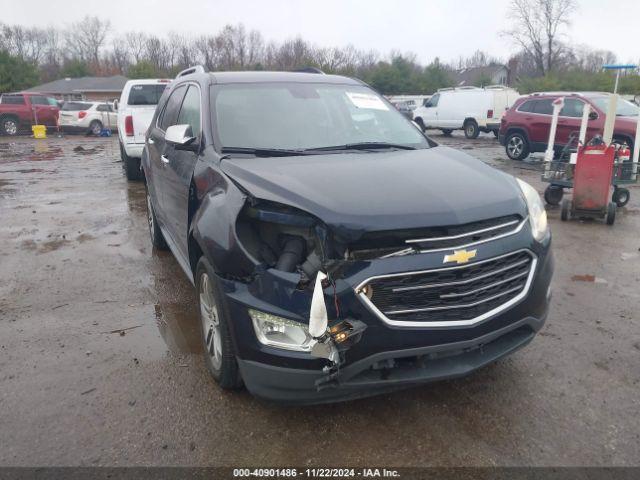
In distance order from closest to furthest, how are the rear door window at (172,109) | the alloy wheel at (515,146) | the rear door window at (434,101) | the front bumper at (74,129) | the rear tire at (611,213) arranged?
the rear door window at (172,109) < the rear tire at (611,213) < the alloy wheel at (515,146) < the rear door window at (434,101) < the front bumper at (74,129)

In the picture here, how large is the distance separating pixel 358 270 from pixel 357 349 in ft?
1.20

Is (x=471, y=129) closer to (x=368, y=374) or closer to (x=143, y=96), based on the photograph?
(x=143, y=96)

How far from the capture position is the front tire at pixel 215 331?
2771 mm

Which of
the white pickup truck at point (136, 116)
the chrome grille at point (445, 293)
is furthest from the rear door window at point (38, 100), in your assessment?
the chrome grille at point (445, 293)

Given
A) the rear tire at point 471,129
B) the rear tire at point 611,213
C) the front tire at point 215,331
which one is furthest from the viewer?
the rear tire at point 471,129

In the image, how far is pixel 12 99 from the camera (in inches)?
1027

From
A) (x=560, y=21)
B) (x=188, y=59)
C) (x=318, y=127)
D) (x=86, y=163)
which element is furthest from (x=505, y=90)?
(x=188, y=59)

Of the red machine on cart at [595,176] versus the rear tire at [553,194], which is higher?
the red machine on cart at [595,176]

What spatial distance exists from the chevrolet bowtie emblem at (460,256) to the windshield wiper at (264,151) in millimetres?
1356

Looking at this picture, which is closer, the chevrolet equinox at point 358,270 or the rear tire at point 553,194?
the chevrolet equinox at point 358,270

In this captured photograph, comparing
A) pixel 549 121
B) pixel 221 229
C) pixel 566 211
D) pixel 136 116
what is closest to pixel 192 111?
pixel 221 229

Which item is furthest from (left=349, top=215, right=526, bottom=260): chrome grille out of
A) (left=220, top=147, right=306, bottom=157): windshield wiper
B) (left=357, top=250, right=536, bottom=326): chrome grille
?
(left=220, top=147, right=306, bottom=157): windshield wiper

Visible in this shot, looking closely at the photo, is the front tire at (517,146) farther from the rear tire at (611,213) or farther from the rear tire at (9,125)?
the rear tire at (9,125)

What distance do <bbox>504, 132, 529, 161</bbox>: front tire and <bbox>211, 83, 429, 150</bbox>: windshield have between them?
457 inches
